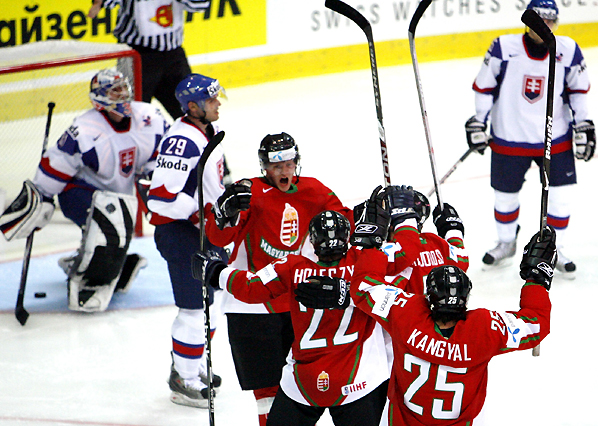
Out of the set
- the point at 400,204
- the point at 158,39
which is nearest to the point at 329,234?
the point at 400,204

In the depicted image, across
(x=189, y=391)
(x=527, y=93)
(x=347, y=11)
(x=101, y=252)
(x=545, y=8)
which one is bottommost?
(x=189, y=391)

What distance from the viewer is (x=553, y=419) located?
345 cm

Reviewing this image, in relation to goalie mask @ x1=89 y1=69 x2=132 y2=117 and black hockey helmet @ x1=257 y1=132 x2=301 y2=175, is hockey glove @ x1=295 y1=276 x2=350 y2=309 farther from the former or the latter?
goalie mask @ x1=89 y1=69 x2=132 y2=117

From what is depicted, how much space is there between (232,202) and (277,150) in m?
0.25

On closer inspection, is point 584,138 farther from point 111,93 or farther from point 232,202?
point 232,202

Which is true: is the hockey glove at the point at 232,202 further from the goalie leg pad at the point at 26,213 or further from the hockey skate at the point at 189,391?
the goalie leg pad at the point at 26,213

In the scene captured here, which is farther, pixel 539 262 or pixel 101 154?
pixel 101 154

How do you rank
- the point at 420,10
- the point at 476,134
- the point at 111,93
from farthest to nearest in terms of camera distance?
the point at 476,134 < the point at 111,93 < the point at 420,10

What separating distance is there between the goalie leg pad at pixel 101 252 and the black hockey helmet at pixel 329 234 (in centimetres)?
205

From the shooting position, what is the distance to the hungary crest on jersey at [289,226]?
9.88 ft

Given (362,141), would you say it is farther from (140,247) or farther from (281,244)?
(281,244)

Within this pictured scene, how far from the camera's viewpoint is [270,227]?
3004 mm

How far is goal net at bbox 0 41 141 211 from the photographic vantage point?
5250mm

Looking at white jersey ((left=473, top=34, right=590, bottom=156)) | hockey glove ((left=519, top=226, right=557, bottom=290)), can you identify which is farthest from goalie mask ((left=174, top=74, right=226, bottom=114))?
white jersey ((left=473, top=34, right=590, bottom=156))
